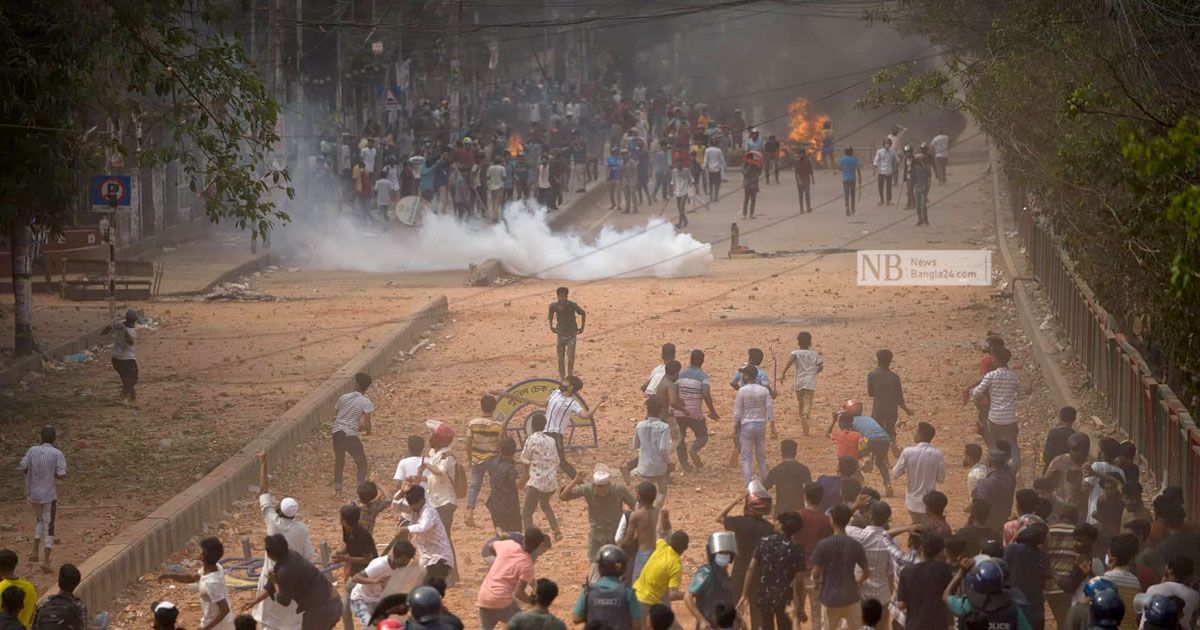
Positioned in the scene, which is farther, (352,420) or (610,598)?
(352,420)

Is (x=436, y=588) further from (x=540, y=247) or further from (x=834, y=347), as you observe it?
(x=540, y=247)

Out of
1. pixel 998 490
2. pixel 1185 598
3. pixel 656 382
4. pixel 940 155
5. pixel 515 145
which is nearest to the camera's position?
pixel 1185 598

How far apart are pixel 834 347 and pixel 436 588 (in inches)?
612

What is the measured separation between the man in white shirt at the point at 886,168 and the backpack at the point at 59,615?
32.6 m

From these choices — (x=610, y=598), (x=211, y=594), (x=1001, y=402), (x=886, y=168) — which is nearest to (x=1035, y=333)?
(x=1001, y=402)

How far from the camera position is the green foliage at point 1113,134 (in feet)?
28.9

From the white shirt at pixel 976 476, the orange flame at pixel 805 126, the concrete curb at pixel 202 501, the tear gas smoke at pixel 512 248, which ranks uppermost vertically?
the orange flame at pixel 805 126

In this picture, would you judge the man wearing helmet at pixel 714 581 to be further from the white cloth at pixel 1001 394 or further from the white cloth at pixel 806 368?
the white cloth at pixel 806 368

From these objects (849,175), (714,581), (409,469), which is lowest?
(714,581)

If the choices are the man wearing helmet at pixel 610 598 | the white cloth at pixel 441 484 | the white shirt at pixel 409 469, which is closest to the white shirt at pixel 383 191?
the white cloth at pixel 441 484

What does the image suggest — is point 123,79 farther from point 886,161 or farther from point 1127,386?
point 886,161

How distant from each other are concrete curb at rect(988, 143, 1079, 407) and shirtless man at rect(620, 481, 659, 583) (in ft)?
28.4

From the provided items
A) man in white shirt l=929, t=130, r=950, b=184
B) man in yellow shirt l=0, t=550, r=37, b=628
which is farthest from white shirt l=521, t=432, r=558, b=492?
man in white shirt l=929, t=130, r=950, b=184

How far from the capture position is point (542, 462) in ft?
44.1
